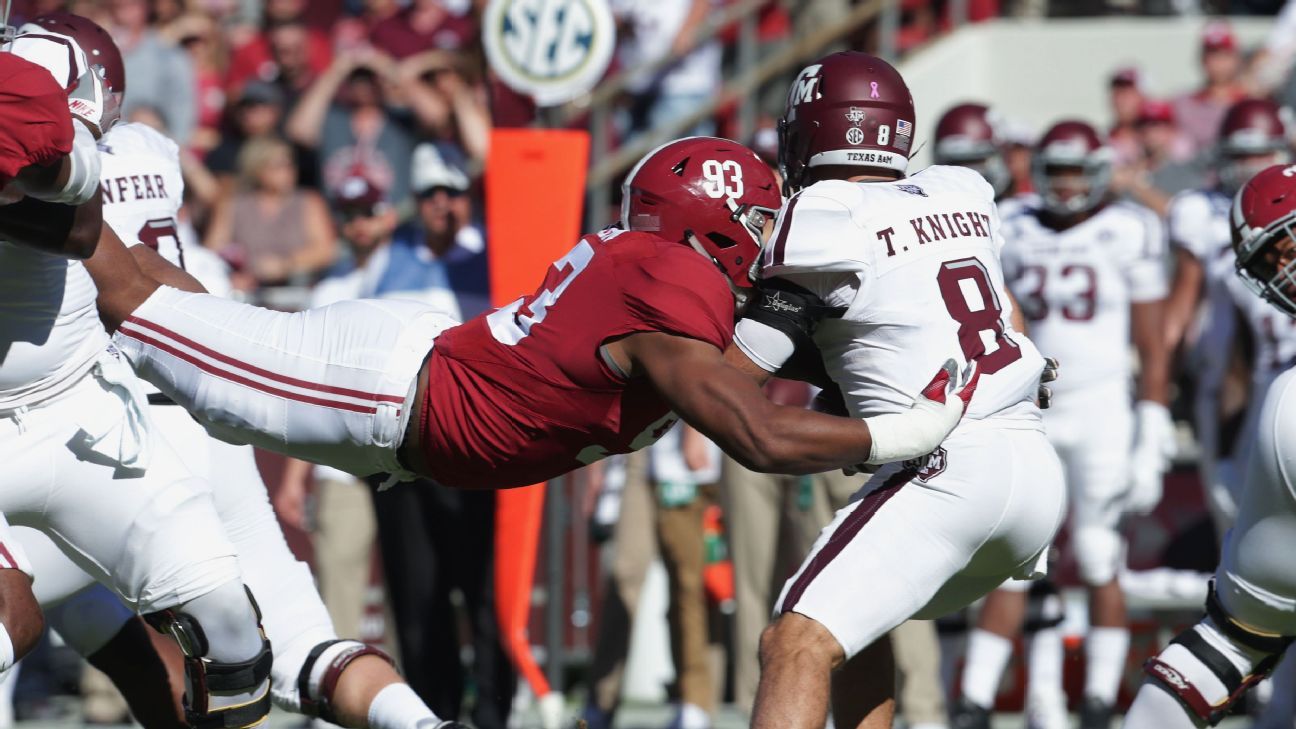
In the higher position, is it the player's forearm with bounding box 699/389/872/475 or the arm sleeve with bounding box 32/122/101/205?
the arm sleeve with bounding box 32/122/101/205

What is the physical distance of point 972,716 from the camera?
299 inches

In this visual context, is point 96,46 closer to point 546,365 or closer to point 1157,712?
point 546,365

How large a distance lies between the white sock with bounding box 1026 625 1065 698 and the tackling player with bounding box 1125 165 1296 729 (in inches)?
106

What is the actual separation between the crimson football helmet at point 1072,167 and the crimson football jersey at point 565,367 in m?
3.76

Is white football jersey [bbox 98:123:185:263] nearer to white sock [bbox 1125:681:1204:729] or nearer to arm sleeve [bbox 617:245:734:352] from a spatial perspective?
arm sleeve [bbox 617:245:734:352]

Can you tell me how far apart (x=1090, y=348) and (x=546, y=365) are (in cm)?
404

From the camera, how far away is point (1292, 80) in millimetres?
11148

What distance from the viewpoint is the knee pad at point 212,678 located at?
16.5 ft

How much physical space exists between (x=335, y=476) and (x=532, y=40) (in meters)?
2.11

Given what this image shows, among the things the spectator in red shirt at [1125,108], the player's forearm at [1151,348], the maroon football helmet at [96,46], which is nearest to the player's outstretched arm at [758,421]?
the maroon football helmet at [96,46]

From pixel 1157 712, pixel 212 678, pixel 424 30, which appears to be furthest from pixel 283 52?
pixel 1157 712

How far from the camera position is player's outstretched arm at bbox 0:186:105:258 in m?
4.59

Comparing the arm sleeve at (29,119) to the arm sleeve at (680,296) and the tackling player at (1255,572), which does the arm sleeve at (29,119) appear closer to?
the arm sleeve at (680,296)

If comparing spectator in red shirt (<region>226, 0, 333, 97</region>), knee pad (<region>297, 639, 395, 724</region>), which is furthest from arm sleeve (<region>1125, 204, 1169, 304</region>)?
spectator in red shirt (<region>226, 0, 333, 97</region>)
